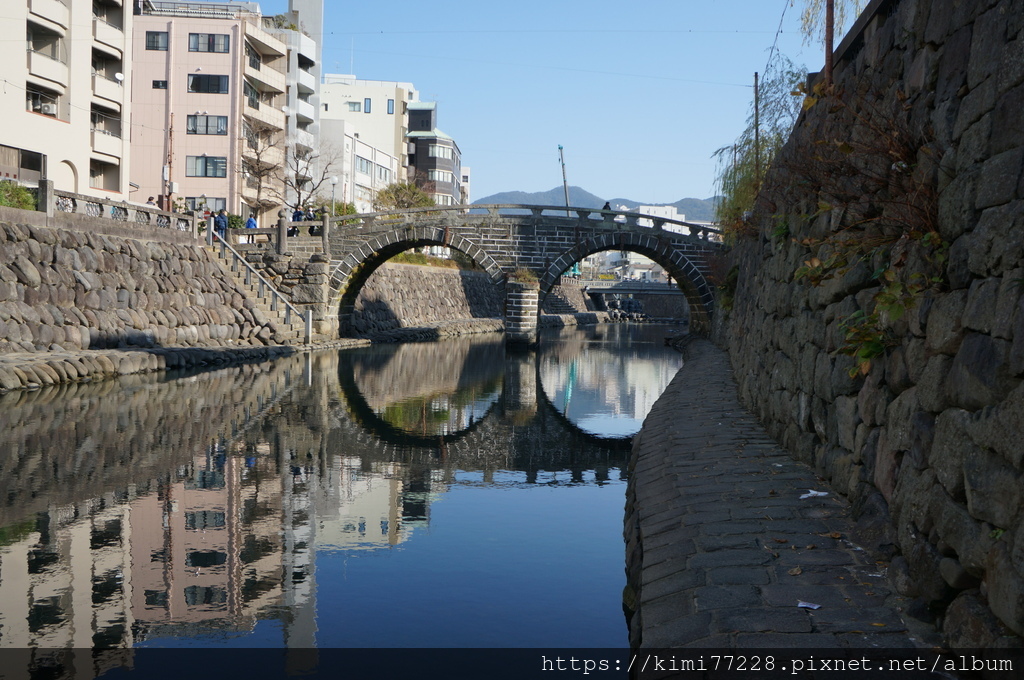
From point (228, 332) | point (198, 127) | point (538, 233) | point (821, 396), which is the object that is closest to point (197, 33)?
point (198, 127)

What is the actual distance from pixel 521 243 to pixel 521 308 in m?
2.43

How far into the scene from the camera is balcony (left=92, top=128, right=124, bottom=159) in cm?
3426

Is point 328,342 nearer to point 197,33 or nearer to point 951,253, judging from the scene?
point 197,33

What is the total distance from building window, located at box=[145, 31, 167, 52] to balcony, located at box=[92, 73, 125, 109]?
8.55 metres

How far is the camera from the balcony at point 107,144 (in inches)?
1349

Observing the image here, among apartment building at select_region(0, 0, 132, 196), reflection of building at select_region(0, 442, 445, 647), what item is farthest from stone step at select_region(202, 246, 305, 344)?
reflection of building at select_region(0, 442, 445, 647)

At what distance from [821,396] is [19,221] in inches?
697

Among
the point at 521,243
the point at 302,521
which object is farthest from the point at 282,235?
the point at 302,521

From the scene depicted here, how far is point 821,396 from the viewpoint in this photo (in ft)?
21.6

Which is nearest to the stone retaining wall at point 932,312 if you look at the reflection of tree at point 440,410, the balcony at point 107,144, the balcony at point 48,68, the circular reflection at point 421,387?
the reflection of tree at point 440,410

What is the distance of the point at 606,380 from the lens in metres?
23.6

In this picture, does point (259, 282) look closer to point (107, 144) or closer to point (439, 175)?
point (107, 144)

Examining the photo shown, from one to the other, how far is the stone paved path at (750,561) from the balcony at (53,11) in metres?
29.5

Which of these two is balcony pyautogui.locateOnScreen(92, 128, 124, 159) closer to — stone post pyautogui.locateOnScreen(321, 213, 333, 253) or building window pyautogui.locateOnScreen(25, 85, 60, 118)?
building window pyautogui.locateOnScreen(25, 85, 60, 118)
